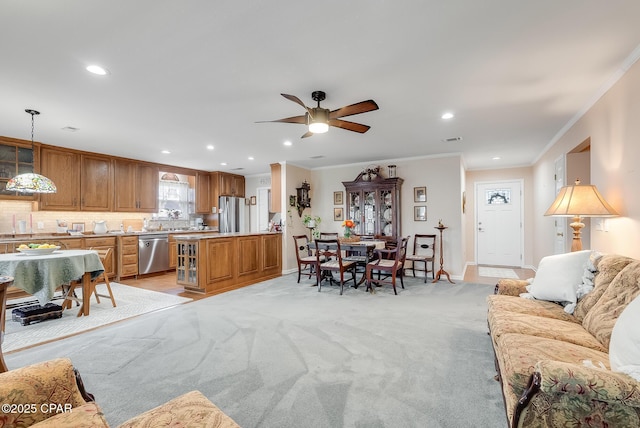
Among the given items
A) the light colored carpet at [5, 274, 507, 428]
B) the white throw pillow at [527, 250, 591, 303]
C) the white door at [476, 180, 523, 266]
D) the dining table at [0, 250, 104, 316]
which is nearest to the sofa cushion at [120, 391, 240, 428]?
the light colored carpet at [5, 274, 507, 428]

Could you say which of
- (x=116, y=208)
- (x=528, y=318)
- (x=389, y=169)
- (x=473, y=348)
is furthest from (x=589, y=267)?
(x=116, y=208)

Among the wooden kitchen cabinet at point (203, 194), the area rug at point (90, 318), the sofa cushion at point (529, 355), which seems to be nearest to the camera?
the sofa cushion at point (529, 355)

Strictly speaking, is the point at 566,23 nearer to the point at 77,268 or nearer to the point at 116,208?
the point at 77,268

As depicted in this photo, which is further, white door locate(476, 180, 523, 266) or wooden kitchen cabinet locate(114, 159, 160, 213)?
white door locate(476, 180, 523, 266)

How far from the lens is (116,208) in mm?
5949

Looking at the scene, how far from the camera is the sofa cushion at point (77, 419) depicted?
0.96 metres

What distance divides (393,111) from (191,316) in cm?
338

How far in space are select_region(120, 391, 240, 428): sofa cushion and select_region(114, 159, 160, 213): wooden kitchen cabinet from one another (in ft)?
19.8

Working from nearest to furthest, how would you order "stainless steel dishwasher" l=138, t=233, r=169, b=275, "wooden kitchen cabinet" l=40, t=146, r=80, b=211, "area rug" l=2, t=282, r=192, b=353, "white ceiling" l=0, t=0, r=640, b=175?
1. "white ceiling" l=0, t=0, r=640, b=175
2. "area rug" l=2, t=282, r=192, b=353
3. "wooden kitchen cabinet" l=40, t=146, r=80, b=211
4. "stainless steel dishwasher" l=138, t=233, r=169, b=275

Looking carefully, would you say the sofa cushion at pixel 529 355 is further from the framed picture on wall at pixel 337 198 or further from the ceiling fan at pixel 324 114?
the framed picture on wall at pixel 337 198

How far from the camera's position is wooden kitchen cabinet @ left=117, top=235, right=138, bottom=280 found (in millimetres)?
5676

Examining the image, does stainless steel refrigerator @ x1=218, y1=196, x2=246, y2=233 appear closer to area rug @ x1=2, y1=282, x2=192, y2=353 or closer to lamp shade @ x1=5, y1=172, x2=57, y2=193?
area rug @ x1=2, y1=282, x2=192, y2=353

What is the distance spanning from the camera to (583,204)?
2.63 metres

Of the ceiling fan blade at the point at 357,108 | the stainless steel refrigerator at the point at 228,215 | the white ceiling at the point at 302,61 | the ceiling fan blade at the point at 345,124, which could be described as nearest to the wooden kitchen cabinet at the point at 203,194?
the stainless steel refrigerator at the point at 228,215
